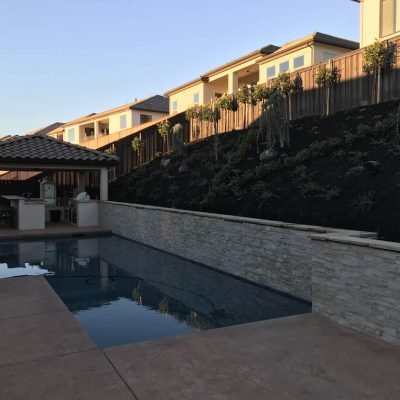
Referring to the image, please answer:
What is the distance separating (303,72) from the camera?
50.2ft

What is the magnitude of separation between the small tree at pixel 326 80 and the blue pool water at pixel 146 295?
7.75m

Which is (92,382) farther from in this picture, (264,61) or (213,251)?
(264,61)

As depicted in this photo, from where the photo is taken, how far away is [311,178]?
1046cm

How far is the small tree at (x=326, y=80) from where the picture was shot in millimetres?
14017

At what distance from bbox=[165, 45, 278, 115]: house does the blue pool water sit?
64.8 ft

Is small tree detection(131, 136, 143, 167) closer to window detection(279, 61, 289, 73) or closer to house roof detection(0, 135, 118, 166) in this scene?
house roof detection(0, 135, 118, 166)

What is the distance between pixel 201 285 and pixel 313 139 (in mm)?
6686

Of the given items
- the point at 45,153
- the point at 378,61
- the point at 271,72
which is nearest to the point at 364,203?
the point at 378,61

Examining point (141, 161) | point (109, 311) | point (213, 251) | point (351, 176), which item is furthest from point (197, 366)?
point (141, 161)

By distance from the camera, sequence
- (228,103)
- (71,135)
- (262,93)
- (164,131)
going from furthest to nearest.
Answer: (71,135)
(164,131)
(228,103)
(262,93)

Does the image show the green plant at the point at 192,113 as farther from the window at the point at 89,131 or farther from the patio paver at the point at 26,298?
the window at the point at 89,131

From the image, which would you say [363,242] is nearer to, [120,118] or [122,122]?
[122,122]

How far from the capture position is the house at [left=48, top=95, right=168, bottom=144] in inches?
1567

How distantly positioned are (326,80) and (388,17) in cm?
704
